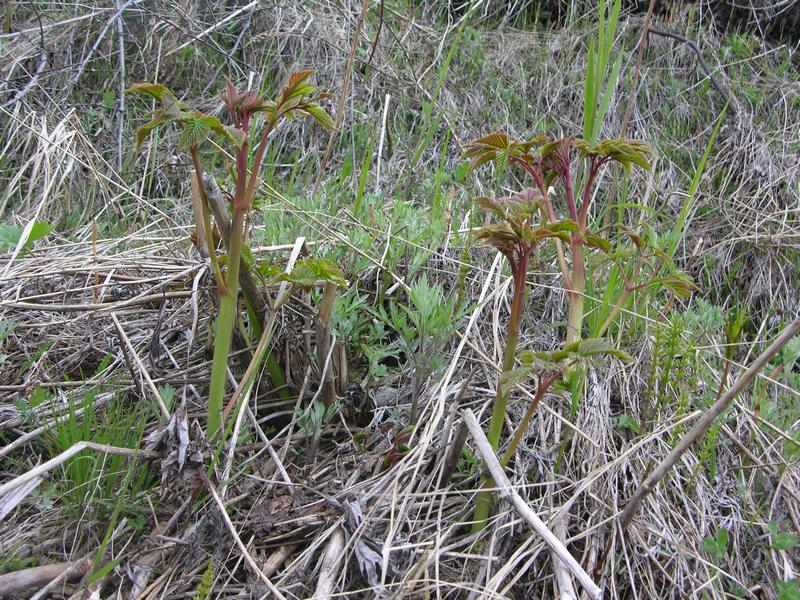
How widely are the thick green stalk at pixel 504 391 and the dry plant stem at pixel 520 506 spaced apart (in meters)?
0.03

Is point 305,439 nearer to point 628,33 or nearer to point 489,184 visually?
point 489,184

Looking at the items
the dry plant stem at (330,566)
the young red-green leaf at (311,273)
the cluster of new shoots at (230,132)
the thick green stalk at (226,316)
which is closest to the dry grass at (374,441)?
the dry plant stem at (330,566)

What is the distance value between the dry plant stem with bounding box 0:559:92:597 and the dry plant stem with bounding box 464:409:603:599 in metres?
0.76

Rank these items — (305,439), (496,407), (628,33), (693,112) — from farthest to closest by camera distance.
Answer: (628,33) → (693,112) → (305,439) → (496,407)

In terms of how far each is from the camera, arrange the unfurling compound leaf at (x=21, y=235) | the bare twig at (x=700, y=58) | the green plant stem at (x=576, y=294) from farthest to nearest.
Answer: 1. the bare twig at (x=700, y=58)
2. the unfurling compound leaf at (x=21, y=235)
3. the green plant stem at (x=576, y=294)

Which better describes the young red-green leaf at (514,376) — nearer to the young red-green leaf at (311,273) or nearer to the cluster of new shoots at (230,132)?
the young red-green leaf at (311,273)

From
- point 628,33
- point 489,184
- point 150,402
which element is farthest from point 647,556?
point 628,33

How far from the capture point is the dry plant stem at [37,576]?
1.08 meters

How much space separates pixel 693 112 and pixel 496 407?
2975 millimetres

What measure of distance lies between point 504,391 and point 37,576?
0.89 meters

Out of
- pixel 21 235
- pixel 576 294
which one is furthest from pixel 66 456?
pixel 21 235

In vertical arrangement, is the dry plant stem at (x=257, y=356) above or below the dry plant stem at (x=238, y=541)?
above

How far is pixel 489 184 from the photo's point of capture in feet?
10.1

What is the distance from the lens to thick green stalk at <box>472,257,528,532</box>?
112 cm
